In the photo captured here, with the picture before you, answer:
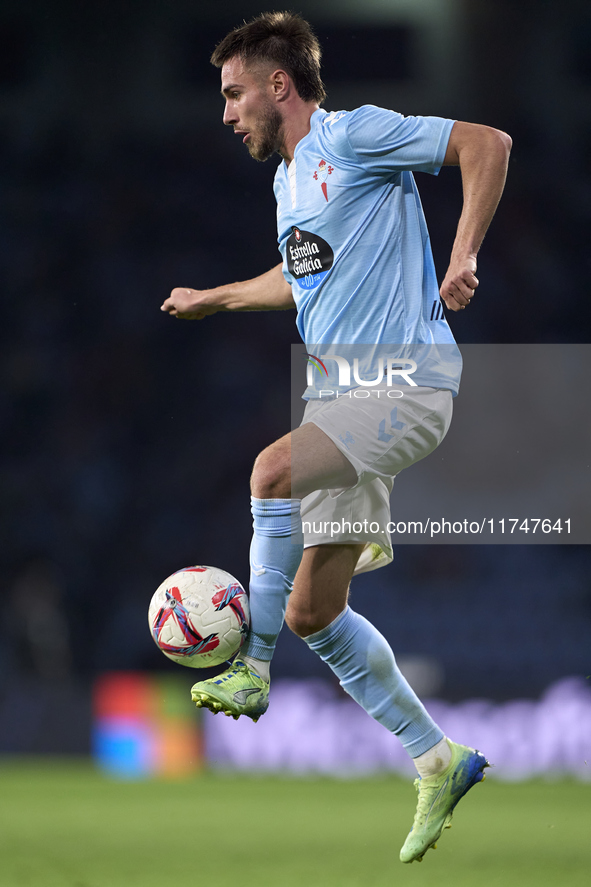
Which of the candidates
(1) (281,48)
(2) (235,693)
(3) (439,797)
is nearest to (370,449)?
(2) (235,693)

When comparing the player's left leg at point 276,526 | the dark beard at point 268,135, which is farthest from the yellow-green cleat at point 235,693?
the dark beard at point 268,135

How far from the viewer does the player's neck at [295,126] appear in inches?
126

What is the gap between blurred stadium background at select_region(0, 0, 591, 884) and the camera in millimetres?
9664

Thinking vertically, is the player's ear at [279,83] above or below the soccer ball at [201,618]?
above

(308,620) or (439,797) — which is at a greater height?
(308,620)

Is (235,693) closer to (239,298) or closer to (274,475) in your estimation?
(274,475)

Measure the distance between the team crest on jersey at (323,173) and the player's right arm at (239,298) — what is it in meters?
0.49

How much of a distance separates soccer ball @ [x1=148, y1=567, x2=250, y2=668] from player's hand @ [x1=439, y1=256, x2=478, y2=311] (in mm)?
988

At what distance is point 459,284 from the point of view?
265 cm

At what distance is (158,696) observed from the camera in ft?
24.7

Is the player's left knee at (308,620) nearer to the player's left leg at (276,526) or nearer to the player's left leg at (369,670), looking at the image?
the player's left leg at (369,670)

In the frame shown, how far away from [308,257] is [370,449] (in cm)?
66

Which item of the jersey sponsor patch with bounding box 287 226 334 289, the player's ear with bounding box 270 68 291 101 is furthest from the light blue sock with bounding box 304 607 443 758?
the player's ear with bounding box 270 68 291 101

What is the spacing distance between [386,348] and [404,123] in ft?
2.11
